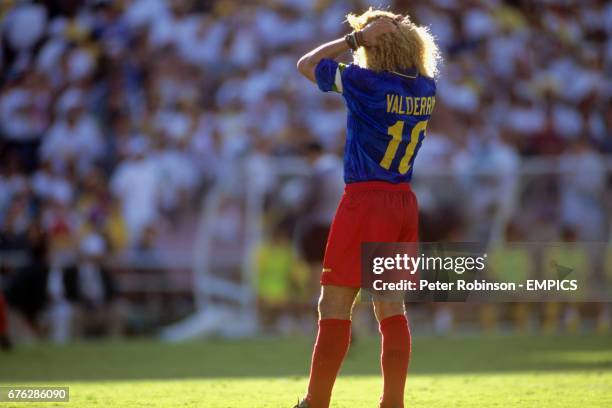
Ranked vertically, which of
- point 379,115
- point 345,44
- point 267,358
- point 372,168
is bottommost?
point 267,358

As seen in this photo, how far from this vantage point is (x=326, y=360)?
6488 mm

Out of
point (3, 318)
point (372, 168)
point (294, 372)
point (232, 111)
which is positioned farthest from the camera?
point (232, 111)

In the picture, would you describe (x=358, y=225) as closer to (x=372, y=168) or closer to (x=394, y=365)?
(x=372, y=168)

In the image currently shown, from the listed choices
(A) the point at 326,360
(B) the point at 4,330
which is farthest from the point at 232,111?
(A) the point at 326,360

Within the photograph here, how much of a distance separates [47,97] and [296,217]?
5.23 metres

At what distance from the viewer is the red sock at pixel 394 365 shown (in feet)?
21.4

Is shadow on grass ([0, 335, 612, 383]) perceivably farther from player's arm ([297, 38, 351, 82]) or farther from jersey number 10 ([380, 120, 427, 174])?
player's arm ([297, 38, 351, 82])

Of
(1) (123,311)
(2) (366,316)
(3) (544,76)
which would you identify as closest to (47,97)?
(1) (123,311)

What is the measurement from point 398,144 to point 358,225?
510mm

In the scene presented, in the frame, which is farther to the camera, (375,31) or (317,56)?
(317,56)

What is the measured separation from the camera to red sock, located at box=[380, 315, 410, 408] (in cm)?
653

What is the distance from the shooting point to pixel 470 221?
52.6 feet

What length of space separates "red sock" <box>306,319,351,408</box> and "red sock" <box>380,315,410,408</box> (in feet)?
0.80

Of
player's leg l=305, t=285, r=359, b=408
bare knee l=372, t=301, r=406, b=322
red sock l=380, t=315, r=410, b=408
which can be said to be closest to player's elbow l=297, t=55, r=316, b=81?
player's leg l=305, t=285, r=359, b=408
